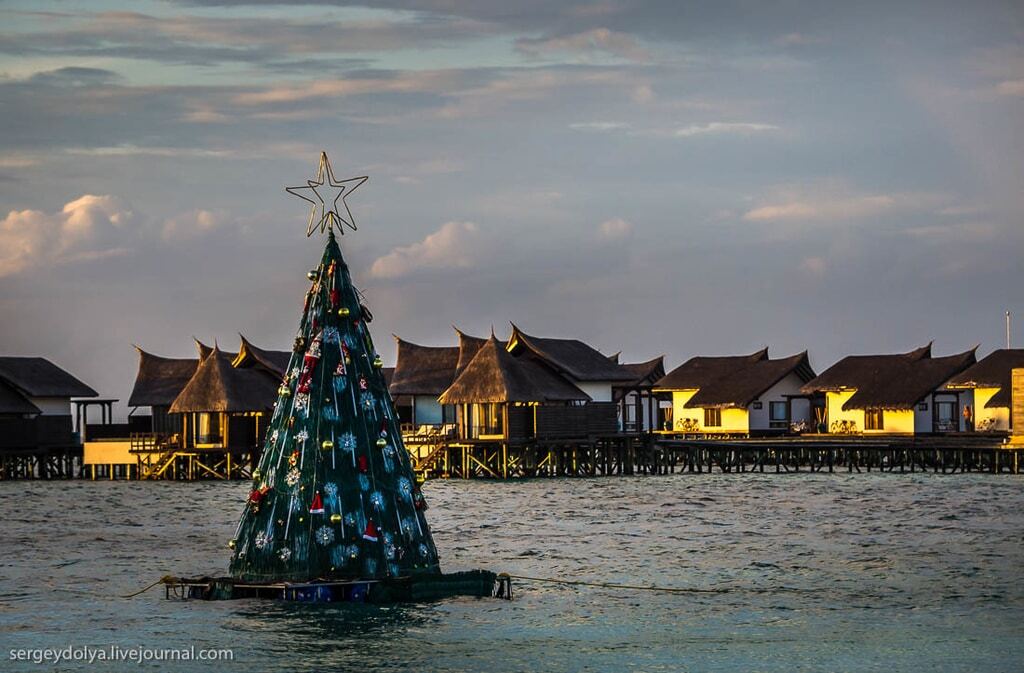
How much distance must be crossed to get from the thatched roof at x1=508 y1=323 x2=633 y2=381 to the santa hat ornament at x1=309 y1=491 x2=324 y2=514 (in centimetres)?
4444

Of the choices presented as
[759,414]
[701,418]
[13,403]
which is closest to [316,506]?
[13,403]

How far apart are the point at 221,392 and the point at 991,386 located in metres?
34.5

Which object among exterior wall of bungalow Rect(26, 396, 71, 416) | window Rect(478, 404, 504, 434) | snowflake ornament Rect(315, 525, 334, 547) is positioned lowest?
snowflake ornament Rect(315, 525, 334, 547)

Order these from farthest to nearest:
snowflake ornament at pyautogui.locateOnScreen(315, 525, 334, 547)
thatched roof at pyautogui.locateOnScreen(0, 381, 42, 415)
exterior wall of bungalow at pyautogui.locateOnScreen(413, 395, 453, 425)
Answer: thatched roof at pyautogui.locateOnScreen(0, 381, 42, 415), exterior wall of bungalow at pyautogui.locateOnScreen(413, 395, 453, 425), snowflake ornament at pyautogui.locateOnScreen(315, 525, 334, 547)

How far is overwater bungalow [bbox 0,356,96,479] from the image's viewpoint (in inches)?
2835

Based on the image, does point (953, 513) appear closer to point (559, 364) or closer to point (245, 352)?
point (559, 364)

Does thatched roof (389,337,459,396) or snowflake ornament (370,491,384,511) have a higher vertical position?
thatched roof (389,337,459,396)

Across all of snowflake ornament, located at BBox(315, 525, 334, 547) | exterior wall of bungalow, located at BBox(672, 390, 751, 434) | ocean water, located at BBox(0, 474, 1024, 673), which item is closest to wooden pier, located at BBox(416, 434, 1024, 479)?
exterior wall of bungalow, located at BBox(672, 390, 751, 434)

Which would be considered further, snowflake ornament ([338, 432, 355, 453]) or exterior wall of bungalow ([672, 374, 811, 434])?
exterior wall of bungalow ([672, 374, 811, 434])

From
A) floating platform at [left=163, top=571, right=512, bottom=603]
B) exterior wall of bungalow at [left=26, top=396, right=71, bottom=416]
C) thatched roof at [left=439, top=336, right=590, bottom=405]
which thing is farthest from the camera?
exterior wall of bungalow at [left=26, top=396, right=71, bottom=416]

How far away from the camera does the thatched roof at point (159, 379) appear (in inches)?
2982

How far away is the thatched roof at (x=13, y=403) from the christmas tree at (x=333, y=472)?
170ft

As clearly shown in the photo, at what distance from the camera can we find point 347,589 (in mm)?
22344

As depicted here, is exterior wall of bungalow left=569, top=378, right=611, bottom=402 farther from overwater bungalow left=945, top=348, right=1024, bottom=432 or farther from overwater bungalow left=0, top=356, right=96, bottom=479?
overwater bungalow left=0, top=356, right=96, bottom=479
